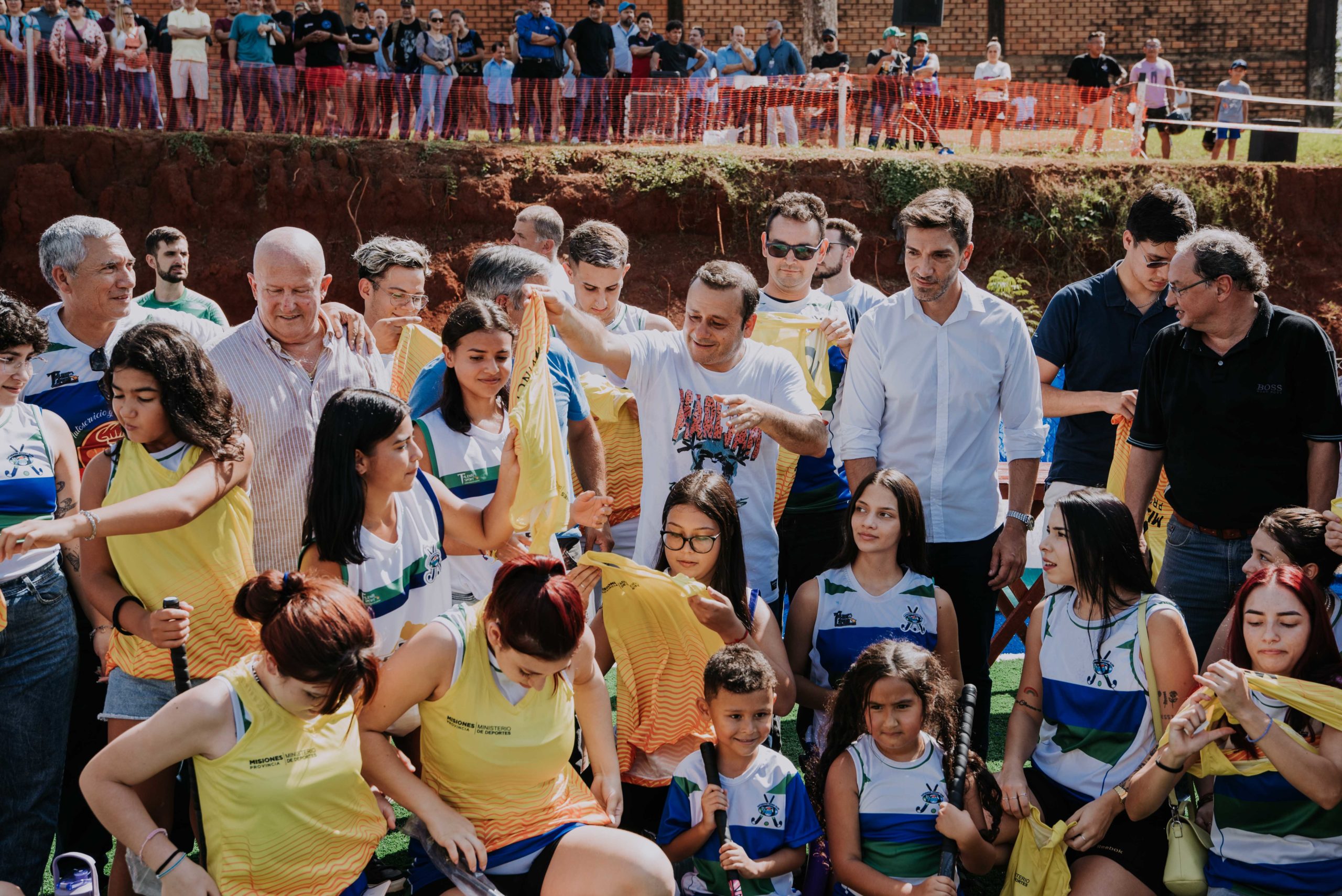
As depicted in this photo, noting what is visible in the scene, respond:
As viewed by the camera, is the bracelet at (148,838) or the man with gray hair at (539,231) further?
the man with gray hair at (539,231)

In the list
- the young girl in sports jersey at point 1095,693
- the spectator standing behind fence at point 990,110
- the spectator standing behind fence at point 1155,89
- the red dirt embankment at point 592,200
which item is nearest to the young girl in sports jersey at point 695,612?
the young girl in sports jersey at point 1095,693

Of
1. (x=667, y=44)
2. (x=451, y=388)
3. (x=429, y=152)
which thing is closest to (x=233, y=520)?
(x=451, y=388)

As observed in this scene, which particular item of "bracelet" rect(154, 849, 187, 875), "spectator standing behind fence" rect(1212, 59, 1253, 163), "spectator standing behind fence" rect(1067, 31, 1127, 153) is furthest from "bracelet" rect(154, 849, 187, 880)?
"spectator standing behind fence" rect(1212, 59, 1253, 163)

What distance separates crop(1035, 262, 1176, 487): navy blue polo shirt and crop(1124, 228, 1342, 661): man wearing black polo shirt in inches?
22.3

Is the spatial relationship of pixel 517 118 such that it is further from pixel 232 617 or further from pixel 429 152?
pixel 232 617

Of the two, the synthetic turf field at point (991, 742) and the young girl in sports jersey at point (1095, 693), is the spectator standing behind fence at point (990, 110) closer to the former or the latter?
the synthetic turf field at point (991, 742)

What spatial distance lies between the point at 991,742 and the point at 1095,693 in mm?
1595

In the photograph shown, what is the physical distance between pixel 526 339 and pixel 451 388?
1.16 ft

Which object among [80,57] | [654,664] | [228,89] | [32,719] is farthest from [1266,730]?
[80,57]

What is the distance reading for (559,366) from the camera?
442 centimetres

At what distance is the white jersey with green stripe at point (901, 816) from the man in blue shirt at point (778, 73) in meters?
14.4

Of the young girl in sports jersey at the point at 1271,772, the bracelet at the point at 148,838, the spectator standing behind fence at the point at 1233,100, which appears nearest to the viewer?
the bracelet at the point at 148,838

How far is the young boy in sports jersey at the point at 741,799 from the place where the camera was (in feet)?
12.0

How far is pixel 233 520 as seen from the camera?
11.8 ft
